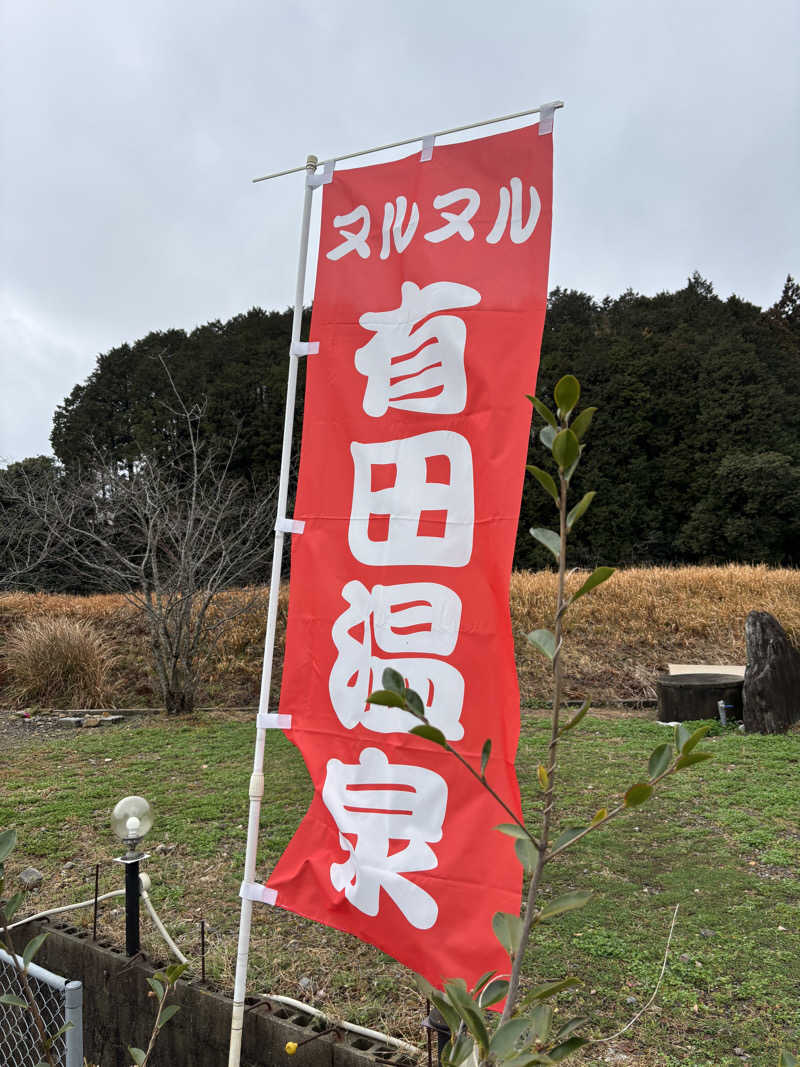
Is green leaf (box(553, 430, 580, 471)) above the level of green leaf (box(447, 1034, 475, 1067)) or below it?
above

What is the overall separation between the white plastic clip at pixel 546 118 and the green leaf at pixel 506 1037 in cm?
190

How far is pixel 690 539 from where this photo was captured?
594 inches

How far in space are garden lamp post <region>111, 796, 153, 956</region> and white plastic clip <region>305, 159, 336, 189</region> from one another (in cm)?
204

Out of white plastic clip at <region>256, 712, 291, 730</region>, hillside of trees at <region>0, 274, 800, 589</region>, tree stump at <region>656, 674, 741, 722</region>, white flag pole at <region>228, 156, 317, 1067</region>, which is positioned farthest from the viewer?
hillside of trees at <region>0, 274, 800, 589</region>

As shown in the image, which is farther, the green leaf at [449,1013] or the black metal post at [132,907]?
the black metal post at [132,907]

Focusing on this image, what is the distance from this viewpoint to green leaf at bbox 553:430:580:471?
652 millimetres

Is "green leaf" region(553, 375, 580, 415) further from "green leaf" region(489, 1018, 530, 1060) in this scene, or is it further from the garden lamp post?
the garden lamp post

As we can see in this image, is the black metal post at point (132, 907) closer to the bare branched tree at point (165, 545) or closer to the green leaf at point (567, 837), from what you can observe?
the green leaf at point (567, 837)

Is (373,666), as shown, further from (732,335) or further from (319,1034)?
(732,335)

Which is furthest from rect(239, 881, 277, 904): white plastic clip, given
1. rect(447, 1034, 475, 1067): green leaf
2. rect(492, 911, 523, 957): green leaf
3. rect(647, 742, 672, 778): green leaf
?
rect(647, 742, 672, 778): green leaf

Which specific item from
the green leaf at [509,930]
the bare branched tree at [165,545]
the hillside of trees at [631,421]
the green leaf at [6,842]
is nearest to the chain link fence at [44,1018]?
the green leaf at [6,842]

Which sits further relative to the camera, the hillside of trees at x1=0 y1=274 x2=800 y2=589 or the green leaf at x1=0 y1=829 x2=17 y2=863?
the hillside of trees at x1=0 y1=274 x2=800 y2=589

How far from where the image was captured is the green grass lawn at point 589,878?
2.17 meters

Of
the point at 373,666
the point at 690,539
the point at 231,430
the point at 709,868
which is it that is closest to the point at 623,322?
the point at 690,539
